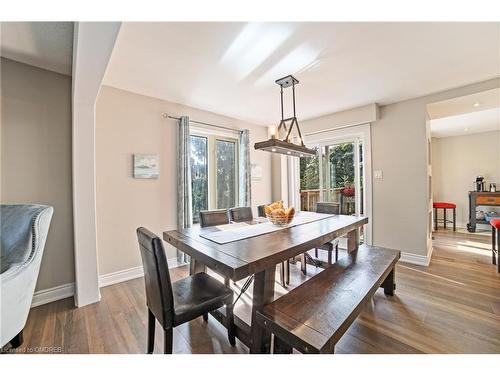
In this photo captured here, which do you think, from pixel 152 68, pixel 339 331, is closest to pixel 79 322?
pixel 339 331

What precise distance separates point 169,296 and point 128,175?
2.09 metres

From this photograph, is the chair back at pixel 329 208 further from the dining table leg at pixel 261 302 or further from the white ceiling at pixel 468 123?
the white ceiling at pixel 468 123

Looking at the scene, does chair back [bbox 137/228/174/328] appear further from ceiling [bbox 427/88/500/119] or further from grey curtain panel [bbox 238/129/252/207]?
ceiling [bbox 427/88/500/119]

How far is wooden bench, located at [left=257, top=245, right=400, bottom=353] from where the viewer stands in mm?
1129

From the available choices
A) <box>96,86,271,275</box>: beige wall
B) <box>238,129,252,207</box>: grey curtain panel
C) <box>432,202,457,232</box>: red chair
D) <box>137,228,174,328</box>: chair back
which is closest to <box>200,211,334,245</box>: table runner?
<box>137,228,174,328</box>: chair back

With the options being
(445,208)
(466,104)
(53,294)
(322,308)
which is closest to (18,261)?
(53,294)

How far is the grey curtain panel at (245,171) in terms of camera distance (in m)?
4.05

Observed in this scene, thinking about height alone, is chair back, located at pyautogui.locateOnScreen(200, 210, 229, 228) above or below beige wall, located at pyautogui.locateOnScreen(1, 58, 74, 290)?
below

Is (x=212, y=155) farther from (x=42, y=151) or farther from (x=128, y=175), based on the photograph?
(x=42, y=151)

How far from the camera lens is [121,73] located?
2.44 metres

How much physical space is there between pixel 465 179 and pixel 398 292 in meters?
5.11

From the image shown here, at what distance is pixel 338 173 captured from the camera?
421cm

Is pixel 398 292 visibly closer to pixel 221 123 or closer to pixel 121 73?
pixel 221 123
